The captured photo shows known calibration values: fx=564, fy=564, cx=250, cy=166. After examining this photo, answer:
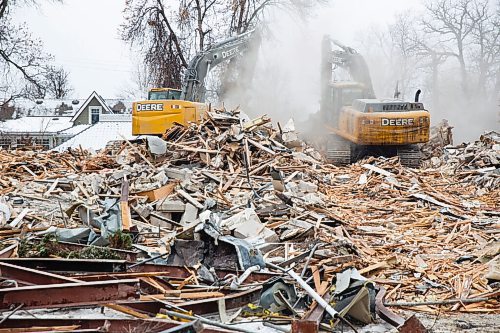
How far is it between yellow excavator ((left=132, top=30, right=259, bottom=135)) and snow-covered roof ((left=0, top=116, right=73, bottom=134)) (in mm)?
26220

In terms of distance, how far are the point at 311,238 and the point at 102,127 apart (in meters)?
30.3

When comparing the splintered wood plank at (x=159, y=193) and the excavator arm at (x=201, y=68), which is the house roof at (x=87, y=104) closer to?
the excavator arm at (x=201, y=68)

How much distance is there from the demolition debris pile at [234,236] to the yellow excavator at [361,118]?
2.27 meters

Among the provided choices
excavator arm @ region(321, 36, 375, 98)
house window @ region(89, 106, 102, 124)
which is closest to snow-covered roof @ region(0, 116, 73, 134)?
house window @ region(89, 106, 102, 124)

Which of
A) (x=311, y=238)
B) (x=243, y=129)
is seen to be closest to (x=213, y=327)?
(x=311, y=238)

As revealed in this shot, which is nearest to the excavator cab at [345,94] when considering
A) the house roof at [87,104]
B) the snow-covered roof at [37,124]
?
the snow-covered roof at [37,124]

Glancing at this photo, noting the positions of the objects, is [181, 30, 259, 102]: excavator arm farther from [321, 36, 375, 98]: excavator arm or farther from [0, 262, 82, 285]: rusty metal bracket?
[0, 262, 82, 285]: rusty metal bracket

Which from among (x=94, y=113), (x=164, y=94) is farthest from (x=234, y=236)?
(x=94, y=113)

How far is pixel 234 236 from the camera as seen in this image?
7.62 metres

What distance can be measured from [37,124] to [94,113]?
502cm

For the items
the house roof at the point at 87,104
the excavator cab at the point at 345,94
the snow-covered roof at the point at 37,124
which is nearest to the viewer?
the excavator cab at the point at 345,94

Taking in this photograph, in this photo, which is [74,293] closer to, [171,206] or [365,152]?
[171,206]

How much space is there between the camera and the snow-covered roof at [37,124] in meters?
42.8

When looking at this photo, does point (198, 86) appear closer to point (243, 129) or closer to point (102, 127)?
point (243, 129)
